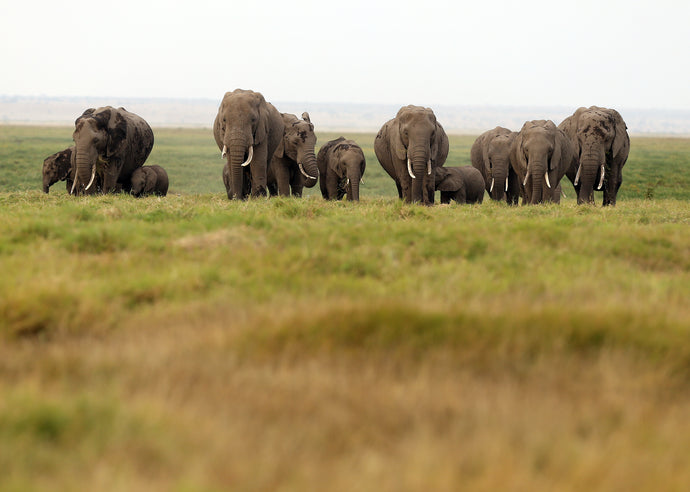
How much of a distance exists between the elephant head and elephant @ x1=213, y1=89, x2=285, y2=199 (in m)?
1.46

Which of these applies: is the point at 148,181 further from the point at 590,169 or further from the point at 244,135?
the point at 590,169

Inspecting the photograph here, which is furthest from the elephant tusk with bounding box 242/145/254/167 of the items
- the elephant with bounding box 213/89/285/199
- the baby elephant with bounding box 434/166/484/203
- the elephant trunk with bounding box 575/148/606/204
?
the elephant trunk with bounding box 575/148/606/204

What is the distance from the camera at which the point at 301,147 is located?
18.2 m

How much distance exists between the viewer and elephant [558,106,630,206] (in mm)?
18344

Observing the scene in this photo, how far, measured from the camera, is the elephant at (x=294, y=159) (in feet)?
59.7

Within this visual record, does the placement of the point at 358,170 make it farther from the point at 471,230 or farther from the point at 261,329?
the point at 261,329

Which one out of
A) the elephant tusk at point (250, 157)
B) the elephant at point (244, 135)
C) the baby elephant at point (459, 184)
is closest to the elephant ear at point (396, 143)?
the baby elephant at point (459, 184)

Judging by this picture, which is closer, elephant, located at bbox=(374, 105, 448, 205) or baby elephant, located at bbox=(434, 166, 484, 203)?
elephant, located at bbox=(374, 105, 448, 205)

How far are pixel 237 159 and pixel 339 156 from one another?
3.81m

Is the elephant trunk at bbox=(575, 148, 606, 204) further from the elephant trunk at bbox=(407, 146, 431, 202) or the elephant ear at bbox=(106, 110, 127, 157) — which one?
the elephant ear at bbox=(106, 110, 127, 157)

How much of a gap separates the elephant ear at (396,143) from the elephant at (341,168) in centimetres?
94

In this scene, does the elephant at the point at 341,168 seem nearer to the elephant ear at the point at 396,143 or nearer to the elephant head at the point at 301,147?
the elephant head at the point at 301,147

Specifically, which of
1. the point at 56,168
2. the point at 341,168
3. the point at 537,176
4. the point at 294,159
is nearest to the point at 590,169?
the point at 537,176

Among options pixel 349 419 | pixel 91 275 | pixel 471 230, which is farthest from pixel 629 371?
pixel 91 275
